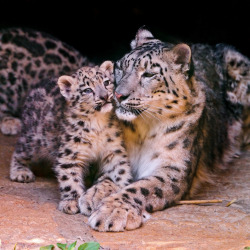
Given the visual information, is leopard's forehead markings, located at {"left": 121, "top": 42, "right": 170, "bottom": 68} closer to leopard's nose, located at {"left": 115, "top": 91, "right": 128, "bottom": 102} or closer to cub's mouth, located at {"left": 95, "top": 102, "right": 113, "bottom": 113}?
leopard's nose, located at {"left": 115, "top": 91, "right": 128, "bottom": 102}

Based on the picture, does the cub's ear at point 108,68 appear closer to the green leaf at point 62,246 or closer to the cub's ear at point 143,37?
the cub's ear at point 143,37

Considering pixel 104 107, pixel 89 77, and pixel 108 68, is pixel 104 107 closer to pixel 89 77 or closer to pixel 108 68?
pixel 89 77

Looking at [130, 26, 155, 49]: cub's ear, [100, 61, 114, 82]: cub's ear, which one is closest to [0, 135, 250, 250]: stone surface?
[100, 61, 114, 82]: cub's ear

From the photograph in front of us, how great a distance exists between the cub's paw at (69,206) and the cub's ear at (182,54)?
6.34 feet

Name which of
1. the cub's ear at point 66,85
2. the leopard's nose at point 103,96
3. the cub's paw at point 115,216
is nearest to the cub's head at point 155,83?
the leopard's nose at point 103,96

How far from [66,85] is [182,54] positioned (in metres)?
1.34

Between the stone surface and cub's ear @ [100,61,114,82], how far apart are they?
148cm

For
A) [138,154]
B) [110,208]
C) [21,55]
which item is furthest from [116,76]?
[21,55]

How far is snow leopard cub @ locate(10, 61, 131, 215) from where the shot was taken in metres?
5.88

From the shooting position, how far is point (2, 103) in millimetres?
8859

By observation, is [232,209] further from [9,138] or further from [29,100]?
[9,138]

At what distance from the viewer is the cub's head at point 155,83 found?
235 inches

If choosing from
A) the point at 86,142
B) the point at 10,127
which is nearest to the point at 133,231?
the point at 86,142

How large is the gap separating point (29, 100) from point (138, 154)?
5.49 ft
